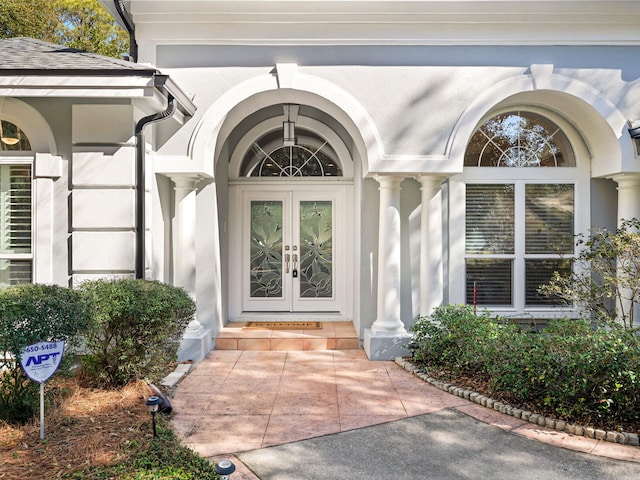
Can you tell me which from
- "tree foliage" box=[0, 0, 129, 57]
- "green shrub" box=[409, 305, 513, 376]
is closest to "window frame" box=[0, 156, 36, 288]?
"green shrub" box=[409, 305, 513, 376]

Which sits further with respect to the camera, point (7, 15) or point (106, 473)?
point (7, 15)

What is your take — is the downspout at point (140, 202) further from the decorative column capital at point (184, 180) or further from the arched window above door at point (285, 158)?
the arched window above door at point (285, 158)

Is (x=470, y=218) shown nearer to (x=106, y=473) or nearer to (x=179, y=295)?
(x=179, y=295)

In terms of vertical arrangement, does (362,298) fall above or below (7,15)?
below

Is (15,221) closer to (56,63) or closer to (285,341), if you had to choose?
(56,63)

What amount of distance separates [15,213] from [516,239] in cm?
725

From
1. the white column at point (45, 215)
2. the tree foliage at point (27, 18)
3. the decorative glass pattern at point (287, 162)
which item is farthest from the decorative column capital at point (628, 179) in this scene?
the tree foliage at point (27, 18)

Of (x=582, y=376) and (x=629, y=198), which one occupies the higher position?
(x=629, y=198)

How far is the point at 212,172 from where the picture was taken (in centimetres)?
703

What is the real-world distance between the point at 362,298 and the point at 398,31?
393 centimetres

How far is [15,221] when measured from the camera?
20.6ft

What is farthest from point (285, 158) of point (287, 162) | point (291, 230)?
point (291, 230)

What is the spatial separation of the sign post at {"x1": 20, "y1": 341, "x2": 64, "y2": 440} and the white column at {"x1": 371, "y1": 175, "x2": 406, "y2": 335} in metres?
4.25

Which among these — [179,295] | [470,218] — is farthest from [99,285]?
[470,218]
